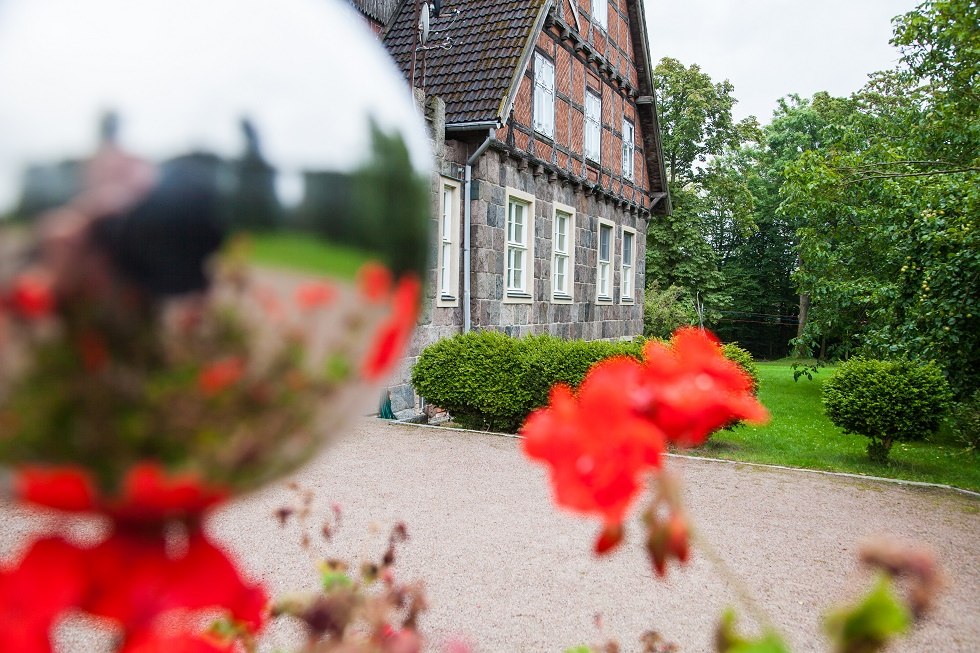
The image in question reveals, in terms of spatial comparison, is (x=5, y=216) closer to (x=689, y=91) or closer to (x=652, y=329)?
(x=652, y=329)

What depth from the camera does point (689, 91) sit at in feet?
96.2

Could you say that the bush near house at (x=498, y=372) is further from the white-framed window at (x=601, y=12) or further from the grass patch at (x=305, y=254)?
the grass patch at (x=305, y=254)

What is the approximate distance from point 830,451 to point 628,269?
8.92 metres

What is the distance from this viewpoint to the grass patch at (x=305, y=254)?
29.0 inches

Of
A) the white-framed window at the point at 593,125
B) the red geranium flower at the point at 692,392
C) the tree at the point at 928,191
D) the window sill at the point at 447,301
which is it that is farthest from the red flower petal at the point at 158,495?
the white-framed window at the point at 593,125

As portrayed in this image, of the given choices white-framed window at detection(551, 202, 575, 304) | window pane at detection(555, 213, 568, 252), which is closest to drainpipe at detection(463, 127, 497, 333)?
white-framed window at detection(551, 202, 575, 304)

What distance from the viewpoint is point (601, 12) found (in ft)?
52.6

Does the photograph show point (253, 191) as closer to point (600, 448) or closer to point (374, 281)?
point (374, 281)

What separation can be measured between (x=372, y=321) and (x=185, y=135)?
0.82 feet

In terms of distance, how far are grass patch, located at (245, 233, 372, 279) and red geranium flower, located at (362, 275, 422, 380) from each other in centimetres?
7

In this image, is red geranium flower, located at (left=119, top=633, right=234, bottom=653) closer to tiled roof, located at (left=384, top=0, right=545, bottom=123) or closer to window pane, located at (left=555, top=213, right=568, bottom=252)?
tiled roof, located at (left=384, top=0, right=545, bottom=123)

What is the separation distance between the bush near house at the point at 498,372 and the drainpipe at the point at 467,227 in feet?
3.51

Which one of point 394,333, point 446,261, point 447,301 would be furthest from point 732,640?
point 446,261

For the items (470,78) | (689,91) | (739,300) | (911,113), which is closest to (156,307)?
(470,78)
